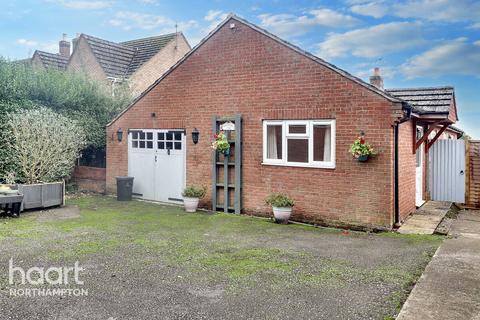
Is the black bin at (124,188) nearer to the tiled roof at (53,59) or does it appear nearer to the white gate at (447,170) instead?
the white gate at (447,170)

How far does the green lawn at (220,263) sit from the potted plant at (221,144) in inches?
76.1

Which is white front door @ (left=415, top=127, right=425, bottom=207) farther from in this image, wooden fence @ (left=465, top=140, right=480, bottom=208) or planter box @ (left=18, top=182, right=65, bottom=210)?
planter box @ (left=18, top=182, right=65, bottom=210)

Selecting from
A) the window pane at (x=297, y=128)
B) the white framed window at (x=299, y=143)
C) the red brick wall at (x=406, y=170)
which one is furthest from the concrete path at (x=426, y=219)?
the window pane at (x=297, y=128)

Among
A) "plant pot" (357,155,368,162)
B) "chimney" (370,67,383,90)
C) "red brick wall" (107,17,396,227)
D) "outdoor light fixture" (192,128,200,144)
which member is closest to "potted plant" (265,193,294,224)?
"red brick wall" (107,17,396,227)

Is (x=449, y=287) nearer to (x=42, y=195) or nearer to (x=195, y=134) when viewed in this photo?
(x=195, y=134)

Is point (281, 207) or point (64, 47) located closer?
point (281, 207)

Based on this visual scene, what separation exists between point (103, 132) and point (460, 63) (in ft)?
45.3

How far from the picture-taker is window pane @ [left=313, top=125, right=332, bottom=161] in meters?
9.19

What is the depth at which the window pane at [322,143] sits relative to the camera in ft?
30.1

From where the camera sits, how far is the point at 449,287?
4.94 meters

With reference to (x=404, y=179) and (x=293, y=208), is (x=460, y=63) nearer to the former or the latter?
(x=404, y=179)

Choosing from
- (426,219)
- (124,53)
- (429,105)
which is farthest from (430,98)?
(124,53)

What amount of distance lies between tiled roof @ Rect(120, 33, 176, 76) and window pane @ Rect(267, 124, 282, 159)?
13708 mm

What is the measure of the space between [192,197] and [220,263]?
488 cm
